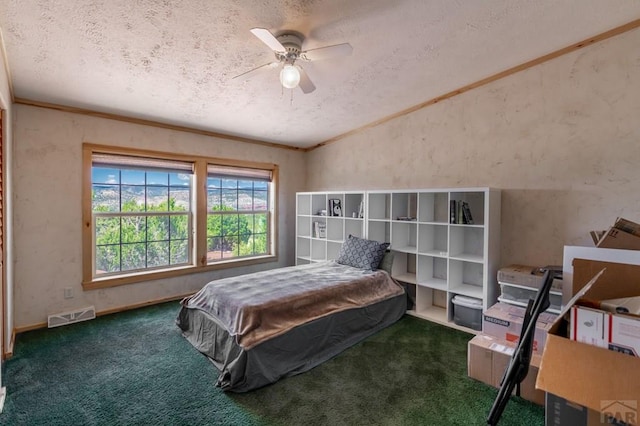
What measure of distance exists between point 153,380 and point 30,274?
201 cm

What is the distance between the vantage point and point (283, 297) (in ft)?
8.63

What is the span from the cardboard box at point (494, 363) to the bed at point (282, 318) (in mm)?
1018

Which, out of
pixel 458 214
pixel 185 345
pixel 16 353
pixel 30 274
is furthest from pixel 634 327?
pixel 30 274

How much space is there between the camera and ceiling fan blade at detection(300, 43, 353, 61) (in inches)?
81.6

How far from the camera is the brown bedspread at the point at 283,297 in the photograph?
94.0 inches

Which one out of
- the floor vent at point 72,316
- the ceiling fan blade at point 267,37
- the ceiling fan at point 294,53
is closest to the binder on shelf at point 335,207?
the ceiling fan at point 294,53

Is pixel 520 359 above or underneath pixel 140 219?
underneath

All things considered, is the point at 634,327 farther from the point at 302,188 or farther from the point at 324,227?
the point at 302,188

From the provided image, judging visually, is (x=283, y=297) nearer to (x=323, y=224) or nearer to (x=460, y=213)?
(x=460, y=213)

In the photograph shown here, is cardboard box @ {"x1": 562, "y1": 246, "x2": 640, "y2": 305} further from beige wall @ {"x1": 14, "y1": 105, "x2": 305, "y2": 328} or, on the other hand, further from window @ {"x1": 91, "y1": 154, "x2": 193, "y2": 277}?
beige wall @ {"x1": 14, "y1": 105, "x2": 305, "y2": 328}

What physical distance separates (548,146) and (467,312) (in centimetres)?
183

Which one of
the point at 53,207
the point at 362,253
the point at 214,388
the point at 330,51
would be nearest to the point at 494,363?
the point at 362,253

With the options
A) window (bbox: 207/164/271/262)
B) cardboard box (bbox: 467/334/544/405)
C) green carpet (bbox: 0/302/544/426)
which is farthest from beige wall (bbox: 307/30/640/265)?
window (bbox: 207/164/271/262)

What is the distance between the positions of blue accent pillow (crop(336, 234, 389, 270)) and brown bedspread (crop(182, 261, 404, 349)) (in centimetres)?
12
